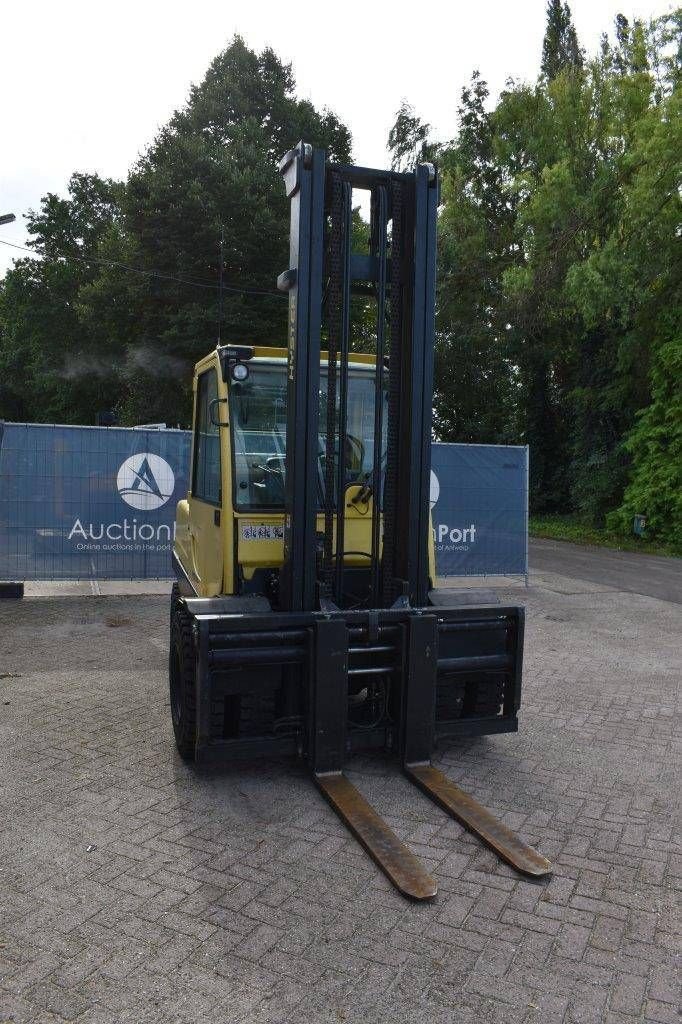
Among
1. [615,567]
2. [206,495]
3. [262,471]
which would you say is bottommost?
[615,567]

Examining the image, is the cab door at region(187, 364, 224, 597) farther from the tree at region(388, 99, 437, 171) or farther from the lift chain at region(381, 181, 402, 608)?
the tree at region(388, 99, 437, 171)

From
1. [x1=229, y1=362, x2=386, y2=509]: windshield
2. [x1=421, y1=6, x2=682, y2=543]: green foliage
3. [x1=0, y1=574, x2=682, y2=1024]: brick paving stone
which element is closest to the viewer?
[x1=0, y1=574, x2=682, y2=1024]: brick paving stone

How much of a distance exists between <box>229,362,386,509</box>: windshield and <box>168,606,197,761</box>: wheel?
0.91 metres

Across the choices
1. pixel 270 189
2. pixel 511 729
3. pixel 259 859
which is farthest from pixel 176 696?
pixel 270 189

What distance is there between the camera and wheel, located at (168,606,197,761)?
484 cm

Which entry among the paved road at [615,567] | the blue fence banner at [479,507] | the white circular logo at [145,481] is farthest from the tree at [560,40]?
the white circular logo at [145,481]

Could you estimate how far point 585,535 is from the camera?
22734 mm

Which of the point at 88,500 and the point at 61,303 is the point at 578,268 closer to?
the point at 88,500

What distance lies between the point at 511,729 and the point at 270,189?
81.6 ft

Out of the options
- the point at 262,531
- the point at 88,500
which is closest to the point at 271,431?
the point at 262,531

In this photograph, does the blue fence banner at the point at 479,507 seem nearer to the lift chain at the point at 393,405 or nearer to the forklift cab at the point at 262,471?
the forklift cab at the point at 262,471

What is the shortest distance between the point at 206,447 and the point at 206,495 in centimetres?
43

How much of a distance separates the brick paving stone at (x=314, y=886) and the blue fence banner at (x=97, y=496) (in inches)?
186

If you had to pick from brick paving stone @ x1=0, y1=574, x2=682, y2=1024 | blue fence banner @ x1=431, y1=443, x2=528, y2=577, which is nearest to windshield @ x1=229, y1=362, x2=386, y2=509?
brick paving stone @ x1=0, y1=574, x2=682, y2=1024
